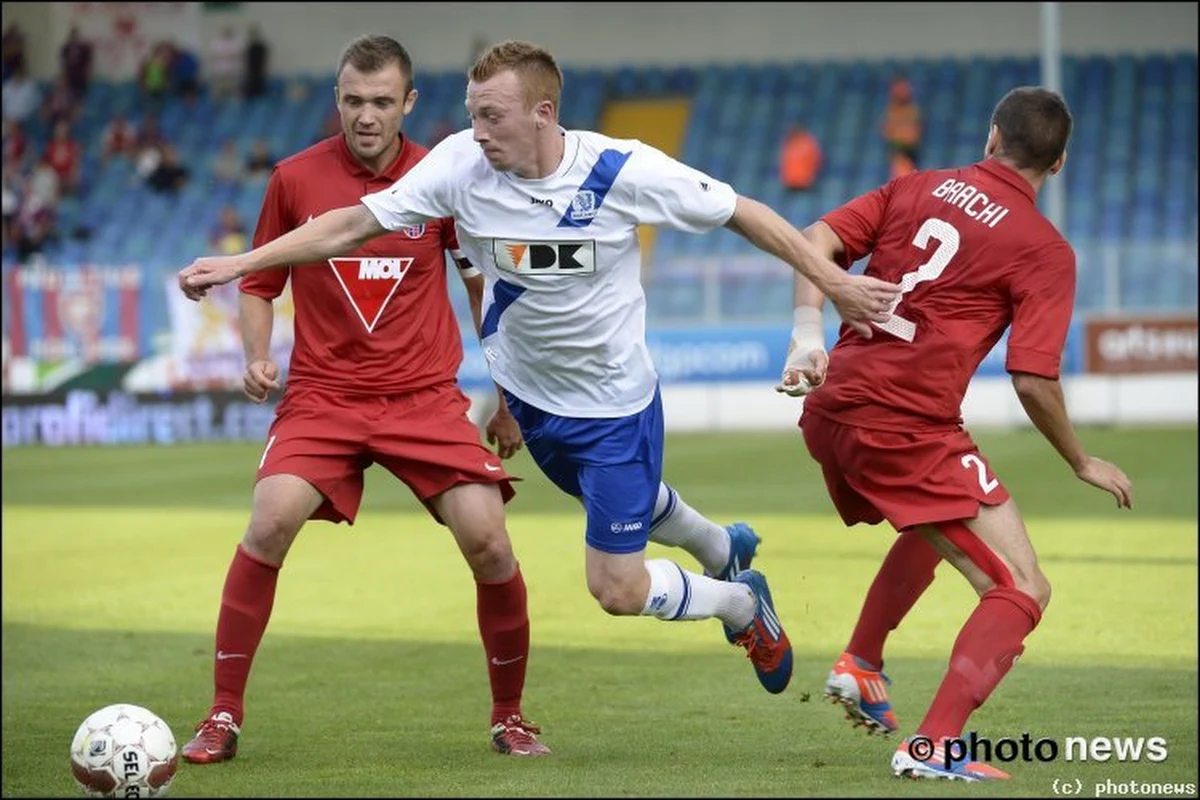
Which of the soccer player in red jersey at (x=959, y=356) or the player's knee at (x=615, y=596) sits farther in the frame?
the player's knee at (x=615, y=596)

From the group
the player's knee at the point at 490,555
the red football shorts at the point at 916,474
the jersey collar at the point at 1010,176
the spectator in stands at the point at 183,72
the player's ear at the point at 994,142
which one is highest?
the spectator in stands at the point at 183,72

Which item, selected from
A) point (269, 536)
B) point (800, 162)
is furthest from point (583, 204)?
point (800, 162)

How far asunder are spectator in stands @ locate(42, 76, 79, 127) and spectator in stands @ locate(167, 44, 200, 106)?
5.60 feet

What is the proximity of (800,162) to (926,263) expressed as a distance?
23.0 meters

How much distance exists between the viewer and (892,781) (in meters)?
5.37

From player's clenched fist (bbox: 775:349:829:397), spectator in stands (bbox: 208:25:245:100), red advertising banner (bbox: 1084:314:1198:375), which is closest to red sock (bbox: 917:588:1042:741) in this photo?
player's clenched fist (bbox: 775:349:829:397)

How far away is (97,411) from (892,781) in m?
20.1

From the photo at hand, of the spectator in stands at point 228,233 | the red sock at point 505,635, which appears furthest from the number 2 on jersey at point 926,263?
the spectator in stands at point 228,233

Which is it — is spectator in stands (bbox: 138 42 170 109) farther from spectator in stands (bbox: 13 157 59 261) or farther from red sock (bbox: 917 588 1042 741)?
red sock (bbox: 917 588 1042 741)

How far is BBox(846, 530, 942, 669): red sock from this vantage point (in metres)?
6.58

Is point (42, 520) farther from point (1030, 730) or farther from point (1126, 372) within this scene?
point (1126, 372)

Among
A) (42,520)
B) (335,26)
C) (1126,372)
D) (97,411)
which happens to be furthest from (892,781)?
(335,26)

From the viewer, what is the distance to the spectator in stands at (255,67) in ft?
110
